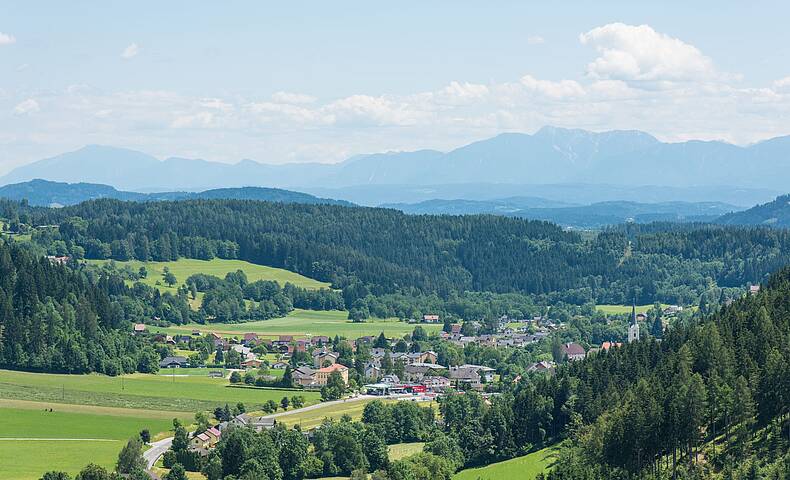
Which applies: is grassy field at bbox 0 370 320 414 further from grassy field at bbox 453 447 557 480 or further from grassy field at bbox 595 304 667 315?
grassy field at bbox 595 304 667 315

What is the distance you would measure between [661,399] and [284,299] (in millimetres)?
123831

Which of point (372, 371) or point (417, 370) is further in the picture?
point (417, 370)

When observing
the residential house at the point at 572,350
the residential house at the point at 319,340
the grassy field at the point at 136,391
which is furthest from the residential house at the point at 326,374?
the residential house at the point at 572,350

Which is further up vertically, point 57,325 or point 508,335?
point 57,325

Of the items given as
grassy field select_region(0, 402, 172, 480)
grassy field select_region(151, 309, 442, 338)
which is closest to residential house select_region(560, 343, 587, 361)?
grassy field select_region(151, 309, 442, 338)

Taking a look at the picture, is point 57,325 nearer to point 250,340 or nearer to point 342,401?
point 342,401

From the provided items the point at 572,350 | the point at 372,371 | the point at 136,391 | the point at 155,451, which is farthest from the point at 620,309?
the point at 155,451

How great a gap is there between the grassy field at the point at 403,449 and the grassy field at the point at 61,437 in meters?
17.1

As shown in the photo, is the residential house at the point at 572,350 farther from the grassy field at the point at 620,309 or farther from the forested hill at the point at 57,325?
the forested hill at the point at 57,325

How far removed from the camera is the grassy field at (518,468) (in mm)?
75062

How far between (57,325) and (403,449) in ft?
162

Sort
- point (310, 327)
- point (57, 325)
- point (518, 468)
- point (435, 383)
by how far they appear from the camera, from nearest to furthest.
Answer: point (518, 468) < point (435, 383) < point (57, 325) < point (310, 327)

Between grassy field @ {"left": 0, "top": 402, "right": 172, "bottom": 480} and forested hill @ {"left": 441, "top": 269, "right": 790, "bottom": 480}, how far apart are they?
22669mm

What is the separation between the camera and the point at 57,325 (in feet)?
409
